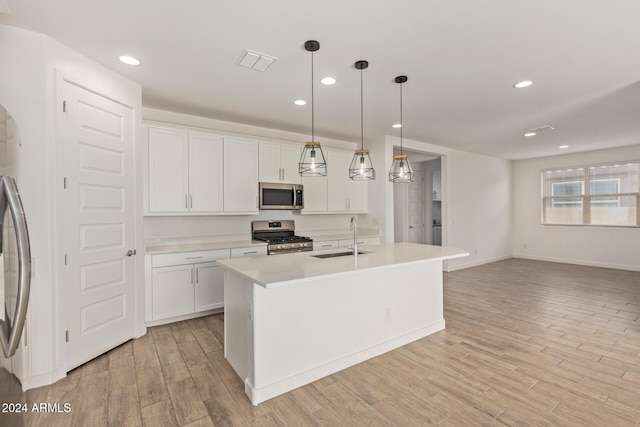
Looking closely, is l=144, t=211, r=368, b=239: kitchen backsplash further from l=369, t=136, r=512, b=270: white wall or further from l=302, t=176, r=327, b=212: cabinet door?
l=369, t=136, r=512, b=270: white wall

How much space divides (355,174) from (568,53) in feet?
6.71

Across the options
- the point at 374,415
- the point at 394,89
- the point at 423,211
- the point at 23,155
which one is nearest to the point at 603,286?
the point at 423,211

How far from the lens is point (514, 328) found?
339 centimetres

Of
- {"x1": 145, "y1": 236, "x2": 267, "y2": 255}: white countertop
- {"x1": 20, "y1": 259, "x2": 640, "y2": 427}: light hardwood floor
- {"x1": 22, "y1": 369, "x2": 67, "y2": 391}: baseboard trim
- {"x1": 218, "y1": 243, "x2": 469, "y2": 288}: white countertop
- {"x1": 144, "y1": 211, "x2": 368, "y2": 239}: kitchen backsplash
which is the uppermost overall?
{"x1": 144, "y1": 211, "x2": 368, "y2": 239}: kitchen backsplash

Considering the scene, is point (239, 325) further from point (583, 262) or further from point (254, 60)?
point (583, 262)

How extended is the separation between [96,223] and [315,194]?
9.87 ft

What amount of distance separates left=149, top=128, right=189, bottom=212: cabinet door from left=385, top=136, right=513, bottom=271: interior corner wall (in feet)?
10.7

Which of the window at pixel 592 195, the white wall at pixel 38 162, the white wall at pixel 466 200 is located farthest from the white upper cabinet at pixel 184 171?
the window at pixel 592 195

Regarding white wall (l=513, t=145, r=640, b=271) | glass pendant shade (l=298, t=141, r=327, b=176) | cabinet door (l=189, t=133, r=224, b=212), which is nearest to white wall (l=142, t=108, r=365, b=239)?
cabinet door (l=189, t=133, r=224, b=212)

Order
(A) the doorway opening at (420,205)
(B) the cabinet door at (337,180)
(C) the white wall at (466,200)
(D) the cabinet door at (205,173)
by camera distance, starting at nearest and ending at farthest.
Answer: (D) the cabinet door at (205,173) → (B) the cabinet door at (337,180) → (C) the white wall at (466,200) → (A) the doorway opening at (420,205)

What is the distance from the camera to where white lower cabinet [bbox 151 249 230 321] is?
135 inches

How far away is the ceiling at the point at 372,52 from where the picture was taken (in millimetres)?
2004

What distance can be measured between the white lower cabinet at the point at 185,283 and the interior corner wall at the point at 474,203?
9.79ft

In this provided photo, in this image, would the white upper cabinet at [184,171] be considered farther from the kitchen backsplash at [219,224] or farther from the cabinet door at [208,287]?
the cabinet door at [208,287]
